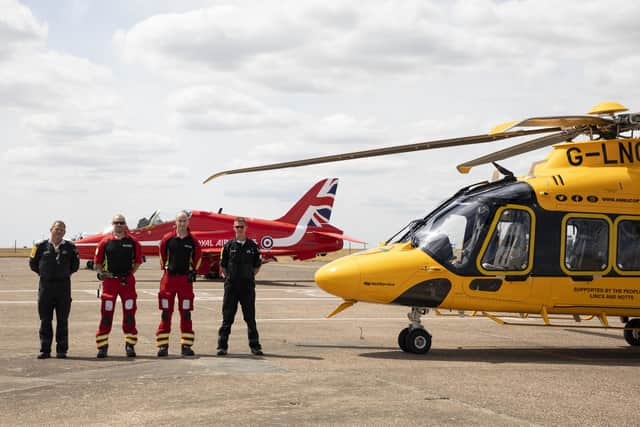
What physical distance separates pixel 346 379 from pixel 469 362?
97.5 inches

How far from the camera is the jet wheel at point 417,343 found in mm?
11078

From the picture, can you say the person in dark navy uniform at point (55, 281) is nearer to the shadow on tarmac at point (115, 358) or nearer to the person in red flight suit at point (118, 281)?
the shadow on tarmac at point (115, 358)

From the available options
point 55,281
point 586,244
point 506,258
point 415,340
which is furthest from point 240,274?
point 586,244

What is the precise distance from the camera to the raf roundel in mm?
32378

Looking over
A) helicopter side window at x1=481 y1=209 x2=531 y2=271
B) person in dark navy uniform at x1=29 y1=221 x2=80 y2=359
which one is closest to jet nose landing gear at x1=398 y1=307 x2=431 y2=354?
helicopter side window at x1=481 y1=209 x2=531 y2=271

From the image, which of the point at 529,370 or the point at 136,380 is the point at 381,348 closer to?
the point at 529,370

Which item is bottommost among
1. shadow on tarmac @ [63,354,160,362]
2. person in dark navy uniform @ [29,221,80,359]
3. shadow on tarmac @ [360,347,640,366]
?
shadow on tarmac @ [360,347,640,366]

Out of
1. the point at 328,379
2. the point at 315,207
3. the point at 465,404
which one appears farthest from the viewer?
the point at 315,207

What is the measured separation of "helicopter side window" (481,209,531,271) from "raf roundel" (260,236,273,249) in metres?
21.8

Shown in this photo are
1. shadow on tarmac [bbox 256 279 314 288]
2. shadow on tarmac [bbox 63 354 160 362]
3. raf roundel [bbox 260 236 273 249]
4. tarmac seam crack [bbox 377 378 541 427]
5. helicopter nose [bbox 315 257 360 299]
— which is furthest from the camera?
raf roundel [bbox 260 236 273 249]

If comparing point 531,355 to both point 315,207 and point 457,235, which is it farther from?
point 315,207

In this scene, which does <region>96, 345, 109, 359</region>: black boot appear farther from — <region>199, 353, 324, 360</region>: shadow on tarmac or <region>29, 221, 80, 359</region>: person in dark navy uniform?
<region>199, 353, 324, 360</region>: shadow on tarmac

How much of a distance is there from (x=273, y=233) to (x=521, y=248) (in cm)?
2191

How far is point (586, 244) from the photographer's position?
11.5m
